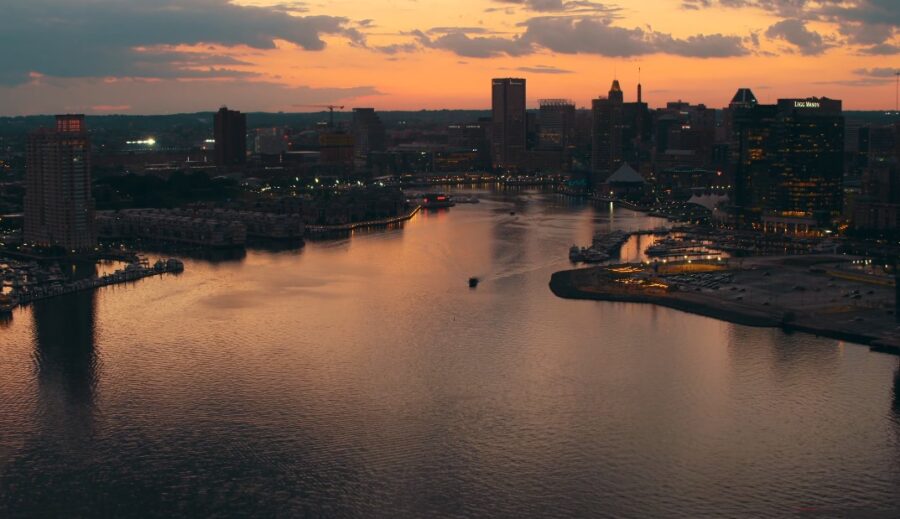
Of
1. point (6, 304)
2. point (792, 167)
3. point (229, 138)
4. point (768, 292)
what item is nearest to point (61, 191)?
point (6, 304)

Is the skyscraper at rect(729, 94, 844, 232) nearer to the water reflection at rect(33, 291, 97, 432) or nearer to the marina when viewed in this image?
the marina

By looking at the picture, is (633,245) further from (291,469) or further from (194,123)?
(194,123)

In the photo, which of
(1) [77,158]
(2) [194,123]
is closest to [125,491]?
Answer: (1) [77,158]

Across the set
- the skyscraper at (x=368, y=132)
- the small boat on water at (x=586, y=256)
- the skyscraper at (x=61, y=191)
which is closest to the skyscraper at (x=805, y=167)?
the small boat on water at (x=586, y=256)

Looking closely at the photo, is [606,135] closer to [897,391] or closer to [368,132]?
[368,132]

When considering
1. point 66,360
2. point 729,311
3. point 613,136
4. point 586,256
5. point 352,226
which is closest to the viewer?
point 66,360

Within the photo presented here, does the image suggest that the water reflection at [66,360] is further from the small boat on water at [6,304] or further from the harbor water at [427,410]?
the small boat on water at [6,304]

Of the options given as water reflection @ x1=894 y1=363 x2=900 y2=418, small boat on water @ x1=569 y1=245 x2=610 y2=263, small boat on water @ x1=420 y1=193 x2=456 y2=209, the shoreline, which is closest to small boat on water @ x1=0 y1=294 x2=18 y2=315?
the shoreline

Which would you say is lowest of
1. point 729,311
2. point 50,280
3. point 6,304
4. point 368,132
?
point 729,311
